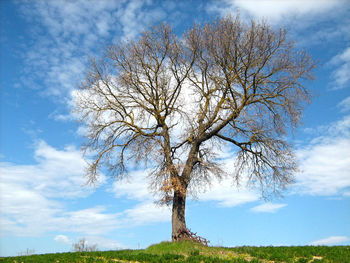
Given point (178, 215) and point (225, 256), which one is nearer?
point (225, 256)

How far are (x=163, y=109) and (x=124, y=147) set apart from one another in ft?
11.3

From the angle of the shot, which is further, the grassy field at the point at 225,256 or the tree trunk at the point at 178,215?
the tree trunk at the point at 178,215

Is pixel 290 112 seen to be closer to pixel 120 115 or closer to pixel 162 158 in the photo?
pixel 162 158

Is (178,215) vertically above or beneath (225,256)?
above

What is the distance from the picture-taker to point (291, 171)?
1928 cm

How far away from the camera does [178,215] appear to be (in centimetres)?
1828

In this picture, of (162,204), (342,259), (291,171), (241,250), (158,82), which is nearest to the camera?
(342,259)

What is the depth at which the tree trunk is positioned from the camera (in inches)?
707

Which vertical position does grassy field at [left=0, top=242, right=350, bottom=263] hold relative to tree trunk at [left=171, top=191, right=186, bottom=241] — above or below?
below

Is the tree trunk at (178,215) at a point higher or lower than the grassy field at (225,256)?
higher

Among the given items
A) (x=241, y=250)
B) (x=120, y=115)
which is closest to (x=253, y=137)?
(x=241, y=250)

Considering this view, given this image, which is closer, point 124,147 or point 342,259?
point 342,259

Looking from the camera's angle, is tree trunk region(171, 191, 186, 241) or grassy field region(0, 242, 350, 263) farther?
tree trunk region(171, 191, 186, 241)

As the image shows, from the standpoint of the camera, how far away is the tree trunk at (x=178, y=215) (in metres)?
18.0
